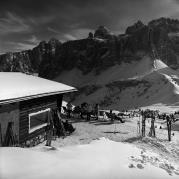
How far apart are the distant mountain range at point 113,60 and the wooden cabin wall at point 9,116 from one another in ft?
201

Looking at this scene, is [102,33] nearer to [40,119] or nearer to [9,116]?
[40,119]

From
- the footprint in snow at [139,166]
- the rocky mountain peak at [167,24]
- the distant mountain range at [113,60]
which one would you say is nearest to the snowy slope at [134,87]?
the distant mountain range at [113,60]

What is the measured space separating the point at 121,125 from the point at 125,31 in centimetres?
12843

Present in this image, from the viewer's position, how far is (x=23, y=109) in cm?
1324

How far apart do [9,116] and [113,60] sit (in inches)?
4440

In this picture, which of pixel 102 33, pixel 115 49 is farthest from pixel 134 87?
pixel 102 33

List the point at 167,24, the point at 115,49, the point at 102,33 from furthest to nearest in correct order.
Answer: the point at 102,33 → the point at 167,24 → the point at 115,49

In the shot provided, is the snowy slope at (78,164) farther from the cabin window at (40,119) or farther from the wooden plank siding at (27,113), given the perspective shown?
the cabin window at (40,119)

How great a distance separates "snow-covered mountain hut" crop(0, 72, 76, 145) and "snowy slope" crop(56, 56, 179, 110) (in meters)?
44.7

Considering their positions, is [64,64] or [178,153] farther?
[64,64]

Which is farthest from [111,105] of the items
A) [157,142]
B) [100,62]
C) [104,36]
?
[104,36]

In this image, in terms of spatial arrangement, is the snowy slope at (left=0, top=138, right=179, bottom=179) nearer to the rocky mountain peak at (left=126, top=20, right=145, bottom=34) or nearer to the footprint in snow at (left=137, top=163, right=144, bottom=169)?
the footprint in snow at (left=137, top=163, right=144, bottom=169)

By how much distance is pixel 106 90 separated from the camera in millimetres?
92500

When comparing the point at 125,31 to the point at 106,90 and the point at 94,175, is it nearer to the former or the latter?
the point at 106,90
